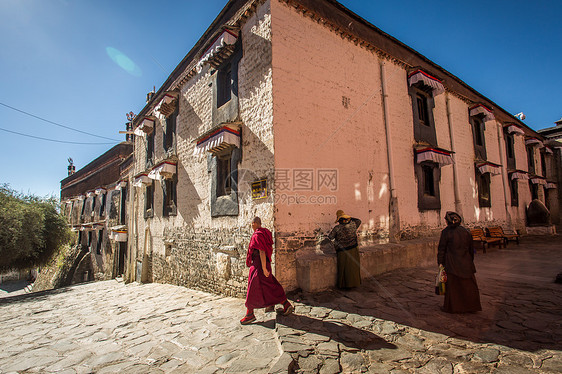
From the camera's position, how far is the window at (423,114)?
9.31 m

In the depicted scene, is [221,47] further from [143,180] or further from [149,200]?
[149,200]

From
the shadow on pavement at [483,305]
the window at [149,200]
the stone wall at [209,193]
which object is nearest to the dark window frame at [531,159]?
the shadow on pavement at [483,305]

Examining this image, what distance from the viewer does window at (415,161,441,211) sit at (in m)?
8.95

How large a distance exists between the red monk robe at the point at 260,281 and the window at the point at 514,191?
51.9ft

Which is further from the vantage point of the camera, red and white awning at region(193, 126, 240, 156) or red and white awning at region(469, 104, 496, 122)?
red and white awning at region(469, 104, 496, 122)

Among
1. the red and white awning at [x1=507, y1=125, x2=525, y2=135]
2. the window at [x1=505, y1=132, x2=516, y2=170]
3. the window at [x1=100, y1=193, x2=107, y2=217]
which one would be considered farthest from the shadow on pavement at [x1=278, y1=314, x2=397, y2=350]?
the window at [x1=100, y1=193, x2=107, y2=217]

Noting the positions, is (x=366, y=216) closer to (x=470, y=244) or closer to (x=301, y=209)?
(x=301, y=209)

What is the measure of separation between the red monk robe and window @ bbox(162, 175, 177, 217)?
6.48 metres

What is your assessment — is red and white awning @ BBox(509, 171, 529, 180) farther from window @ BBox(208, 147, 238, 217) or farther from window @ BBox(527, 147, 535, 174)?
window @ BBox(208, 147, 238, 217)

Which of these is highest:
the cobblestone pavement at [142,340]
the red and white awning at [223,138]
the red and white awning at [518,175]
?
the red and white awning at [223,138]

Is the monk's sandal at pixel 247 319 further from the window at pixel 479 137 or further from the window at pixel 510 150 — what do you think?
the window at pixel 510 150

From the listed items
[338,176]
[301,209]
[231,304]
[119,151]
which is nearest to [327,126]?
[338,176]

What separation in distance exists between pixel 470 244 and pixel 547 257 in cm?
660

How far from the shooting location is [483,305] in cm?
427
